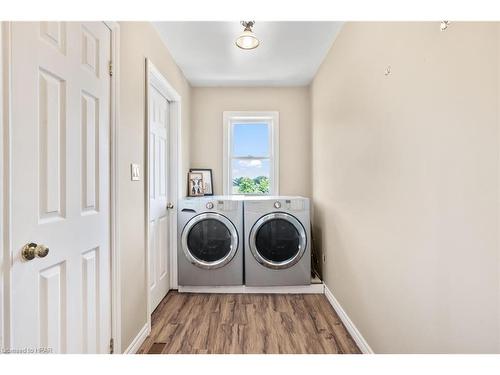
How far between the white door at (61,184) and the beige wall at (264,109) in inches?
79.7

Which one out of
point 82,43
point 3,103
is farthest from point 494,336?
point 82,43

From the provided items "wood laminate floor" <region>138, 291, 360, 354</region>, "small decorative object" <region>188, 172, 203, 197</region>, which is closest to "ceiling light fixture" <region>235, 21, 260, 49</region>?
"small decorative object" <region>188, 172, 203, 197</region>

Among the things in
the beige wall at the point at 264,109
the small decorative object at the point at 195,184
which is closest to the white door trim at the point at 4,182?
the small decorative object at the point at 195,184

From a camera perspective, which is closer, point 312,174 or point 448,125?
point 448,125

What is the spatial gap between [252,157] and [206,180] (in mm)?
698

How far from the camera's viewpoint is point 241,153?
360 centimetres

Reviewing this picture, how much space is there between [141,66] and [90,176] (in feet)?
3.29

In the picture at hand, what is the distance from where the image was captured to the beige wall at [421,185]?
2.78 ft

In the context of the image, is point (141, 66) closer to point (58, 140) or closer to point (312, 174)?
point (58, 140)

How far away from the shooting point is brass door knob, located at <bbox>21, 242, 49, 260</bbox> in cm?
91

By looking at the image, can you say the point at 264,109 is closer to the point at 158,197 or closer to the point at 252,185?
the point at 252,185

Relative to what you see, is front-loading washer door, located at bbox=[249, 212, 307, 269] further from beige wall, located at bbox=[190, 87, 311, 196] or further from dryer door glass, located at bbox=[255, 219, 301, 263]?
beige wall, located at bbox=[190, 87, 311, 196]

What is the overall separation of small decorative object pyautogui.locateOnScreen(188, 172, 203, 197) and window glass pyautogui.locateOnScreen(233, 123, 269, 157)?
0.61 meters

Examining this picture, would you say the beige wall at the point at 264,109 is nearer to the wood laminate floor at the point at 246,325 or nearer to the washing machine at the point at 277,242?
the washing machine at the point at 277,242
